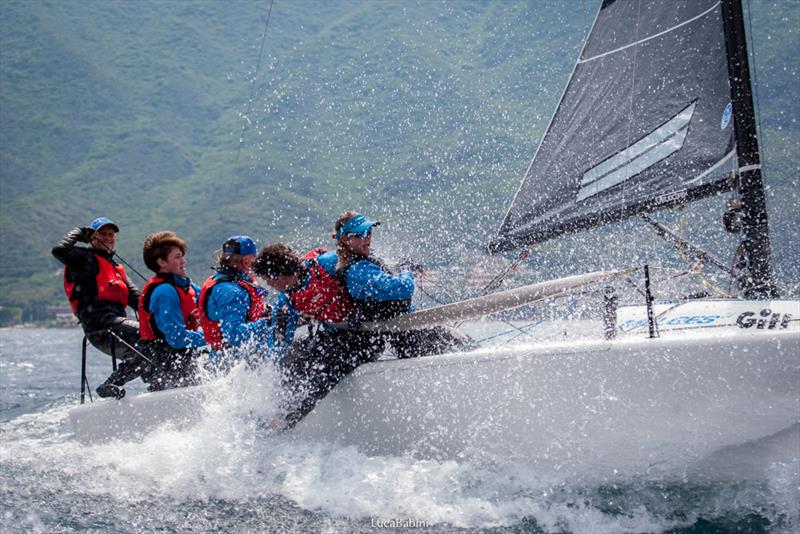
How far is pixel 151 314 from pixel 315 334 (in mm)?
1252

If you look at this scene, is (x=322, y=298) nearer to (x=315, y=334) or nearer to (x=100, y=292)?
(x=315, y=334)

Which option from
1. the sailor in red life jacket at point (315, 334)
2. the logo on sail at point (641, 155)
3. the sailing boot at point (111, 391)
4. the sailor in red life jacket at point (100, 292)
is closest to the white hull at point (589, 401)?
the sailor in red life jacket at point (315, 334)

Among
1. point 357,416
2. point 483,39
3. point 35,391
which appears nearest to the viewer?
point 357,416

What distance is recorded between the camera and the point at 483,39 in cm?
9562

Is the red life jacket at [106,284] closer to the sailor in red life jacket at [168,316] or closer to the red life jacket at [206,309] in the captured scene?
the sailor in red life jacket at [168,316]

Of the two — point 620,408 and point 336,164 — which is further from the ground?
point 336,164

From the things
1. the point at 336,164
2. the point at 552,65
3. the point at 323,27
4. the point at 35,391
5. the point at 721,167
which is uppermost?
the point at 323,27

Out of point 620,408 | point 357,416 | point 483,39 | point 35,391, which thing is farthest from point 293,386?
point 483,39

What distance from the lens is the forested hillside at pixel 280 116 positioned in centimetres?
7500

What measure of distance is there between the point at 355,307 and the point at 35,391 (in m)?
9.70

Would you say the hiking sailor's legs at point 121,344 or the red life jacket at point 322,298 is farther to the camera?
the hiking sailor's legs at point 121,344

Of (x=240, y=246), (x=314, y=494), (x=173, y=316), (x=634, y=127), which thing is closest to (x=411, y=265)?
(x=240, y=246)

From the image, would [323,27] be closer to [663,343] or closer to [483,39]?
[483,39]

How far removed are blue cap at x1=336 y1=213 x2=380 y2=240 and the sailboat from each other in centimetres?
51
